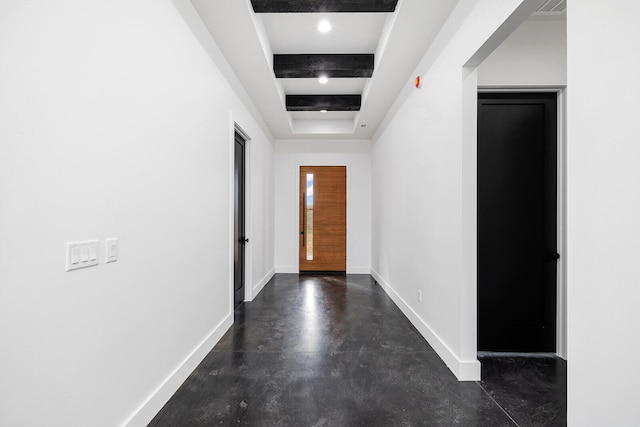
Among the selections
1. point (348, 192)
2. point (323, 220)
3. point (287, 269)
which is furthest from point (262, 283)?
point (348, 192)

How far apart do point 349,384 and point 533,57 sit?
2999mm

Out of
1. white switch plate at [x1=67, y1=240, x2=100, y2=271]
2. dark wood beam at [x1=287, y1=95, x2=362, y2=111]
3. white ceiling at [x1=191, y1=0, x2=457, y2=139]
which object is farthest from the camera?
dark wood beam at [x1=287, y1=95, x2=362, y2=111]

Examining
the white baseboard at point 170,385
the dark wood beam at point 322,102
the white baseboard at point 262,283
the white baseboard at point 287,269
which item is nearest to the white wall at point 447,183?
the dark wood beam at point 322,102

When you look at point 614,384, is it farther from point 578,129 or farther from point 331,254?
point 331,254

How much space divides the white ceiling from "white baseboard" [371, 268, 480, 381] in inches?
103

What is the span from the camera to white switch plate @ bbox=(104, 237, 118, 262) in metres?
1.38

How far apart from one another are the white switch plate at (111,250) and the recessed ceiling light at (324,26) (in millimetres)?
2615

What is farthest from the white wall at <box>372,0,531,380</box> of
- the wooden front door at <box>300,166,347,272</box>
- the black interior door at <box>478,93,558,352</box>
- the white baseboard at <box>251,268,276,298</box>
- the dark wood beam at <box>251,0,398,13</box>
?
the wooden front door at <box>300,166,347,272</box>

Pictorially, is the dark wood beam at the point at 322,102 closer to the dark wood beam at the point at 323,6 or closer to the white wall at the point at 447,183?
the white wall at the point at 447,183

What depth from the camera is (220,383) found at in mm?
2088

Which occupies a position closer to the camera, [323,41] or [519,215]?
[519,215]

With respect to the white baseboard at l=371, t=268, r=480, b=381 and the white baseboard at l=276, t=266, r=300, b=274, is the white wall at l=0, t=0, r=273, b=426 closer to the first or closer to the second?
the white baseboard at l=371, t=268, r=480, b=381

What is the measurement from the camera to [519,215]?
8.39 ft

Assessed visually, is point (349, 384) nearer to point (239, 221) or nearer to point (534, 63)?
point (239, 221)
